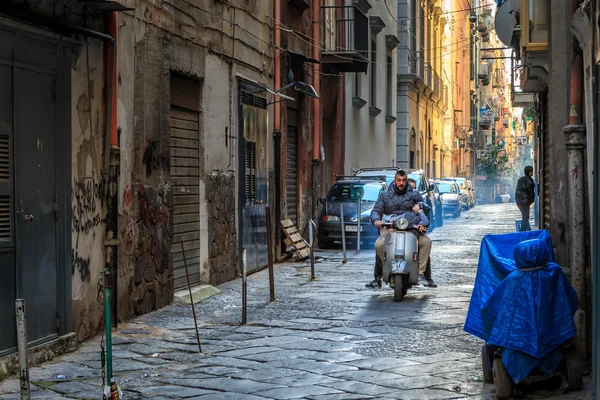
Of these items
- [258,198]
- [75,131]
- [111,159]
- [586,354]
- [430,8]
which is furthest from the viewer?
[430,8]

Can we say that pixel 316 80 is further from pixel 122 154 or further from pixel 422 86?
pixel 422 86

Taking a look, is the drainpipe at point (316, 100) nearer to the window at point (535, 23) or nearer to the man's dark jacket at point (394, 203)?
the window at point (535, 23)

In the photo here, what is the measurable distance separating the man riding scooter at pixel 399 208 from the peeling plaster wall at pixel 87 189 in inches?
155

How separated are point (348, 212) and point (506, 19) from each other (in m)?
6.26

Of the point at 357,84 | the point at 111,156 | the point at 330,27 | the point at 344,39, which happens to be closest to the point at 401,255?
the point at 111,156

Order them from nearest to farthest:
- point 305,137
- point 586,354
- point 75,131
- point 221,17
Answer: point 586,354 < point 75,131 < point 221,17 < point 305,137

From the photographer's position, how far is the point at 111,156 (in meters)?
9.57

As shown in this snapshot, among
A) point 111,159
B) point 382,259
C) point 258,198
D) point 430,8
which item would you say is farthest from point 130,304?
point 430,8

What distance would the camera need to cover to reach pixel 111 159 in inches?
377

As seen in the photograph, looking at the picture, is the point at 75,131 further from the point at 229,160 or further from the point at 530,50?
the point at 530,50

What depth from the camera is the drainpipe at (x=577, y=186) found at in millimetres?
7398

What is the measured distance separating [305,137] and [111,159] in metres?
10.5

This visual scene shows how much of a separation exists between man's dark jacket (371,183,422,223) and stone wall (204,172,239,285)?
242 centimetres

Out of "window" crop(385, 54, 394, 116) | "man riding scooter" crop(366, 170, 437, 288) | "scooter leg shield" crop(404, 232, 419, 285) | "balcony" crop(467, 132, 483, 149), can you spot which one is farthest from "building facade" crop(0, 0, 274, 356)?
"balcony" crop(467, 132, 483, 149)
